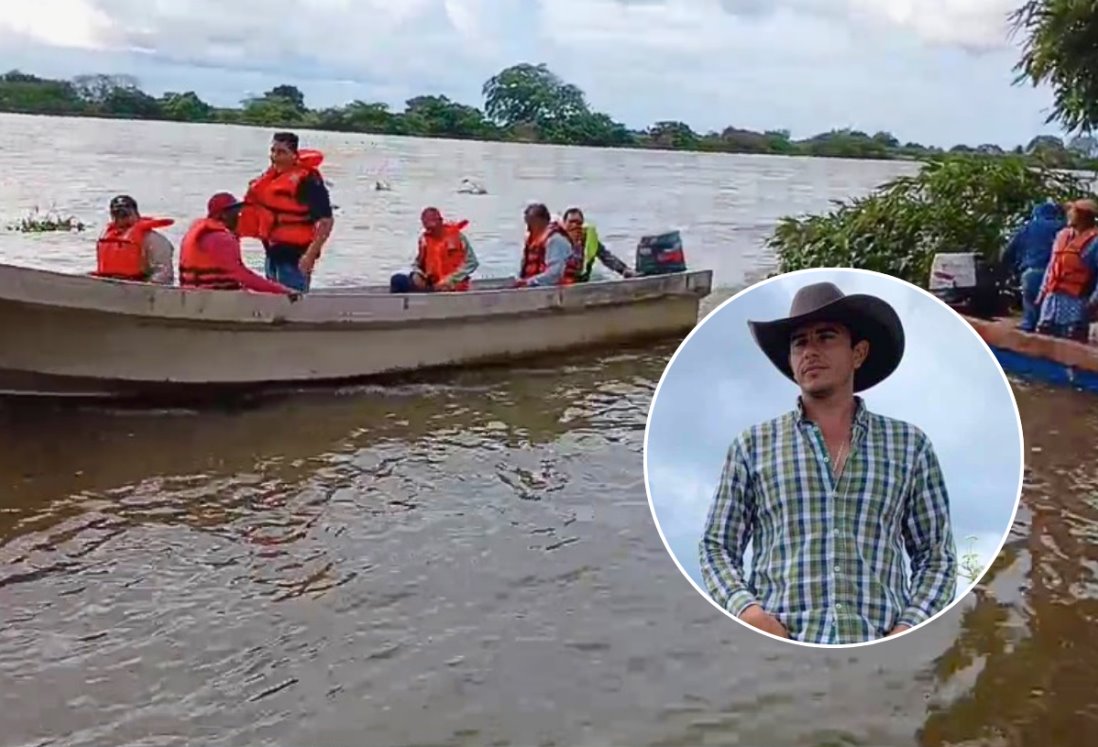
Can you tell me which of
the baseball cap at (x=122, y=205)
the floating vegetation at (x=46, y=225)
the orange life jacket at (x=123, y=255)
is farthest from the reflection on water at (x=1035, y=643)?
the floating vegetation at (x=46, y=225)

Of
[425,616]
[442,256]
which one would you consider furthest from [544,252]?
[425,616]

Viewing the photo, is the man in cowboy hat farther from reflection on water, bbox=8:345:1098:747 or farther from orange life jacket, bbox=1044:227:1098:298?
orange life jacket, bbox=1044:227:1098:298

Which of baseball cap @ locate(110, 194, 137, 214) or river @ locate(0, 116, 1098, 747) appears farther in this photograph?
baseball cap @ locate(110, 194, 137, 214)

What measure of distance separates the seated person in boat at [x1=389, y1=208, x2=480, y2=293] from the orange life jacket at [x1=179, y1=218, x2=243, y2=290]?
241cm

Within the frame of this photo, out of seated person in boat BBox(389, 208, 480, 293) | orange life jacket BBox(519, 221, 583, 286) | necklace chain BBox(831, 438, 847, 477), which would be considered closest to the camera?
necklace chain BBox(831, 438, 847, 477)

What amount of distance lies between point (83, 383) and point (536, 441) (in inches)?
134

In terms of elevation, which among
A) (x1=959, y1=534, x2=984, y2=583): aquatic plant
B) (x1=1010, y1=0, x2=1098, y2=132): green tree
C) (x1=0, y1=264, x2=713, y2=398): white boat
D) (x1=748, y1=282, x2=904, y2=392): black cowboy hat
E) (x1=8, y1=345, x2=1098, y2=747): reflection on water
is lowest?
(x1=8, y1=345, x2=1098, y2=747): reflection on water

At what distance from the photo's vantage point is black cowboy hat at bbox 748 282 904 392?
165cm

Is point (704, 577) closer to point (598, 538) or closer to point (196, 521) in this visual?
point (598, 538)

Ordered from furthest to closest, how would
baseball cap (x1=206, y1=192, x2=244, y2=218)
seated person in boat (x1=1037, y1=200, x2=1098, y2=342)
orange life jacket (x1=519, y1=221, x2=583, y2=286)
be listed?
1. orange life jacket (x1=519, y1=221, x2=583, y2=286)
2. seated person in boat (x1=1037, y1=200, x2=1098, y2=342)
3. baseball cap (x1=206, y1=192, x2=244, y2=218)

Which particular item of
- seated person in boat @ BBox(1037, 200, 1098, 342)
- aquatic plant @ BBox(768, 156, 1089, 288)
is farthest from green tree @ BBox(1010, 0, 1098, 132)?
seated person in boat @ BBox(1037, 200, 1098, 342)

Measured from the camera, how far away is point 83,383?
9523mm

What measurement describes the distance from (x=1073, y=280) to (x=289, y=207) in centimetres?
665

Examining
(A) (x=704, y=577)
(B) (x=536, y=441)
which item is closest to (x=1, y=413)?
(B) (x=536, y=441)
